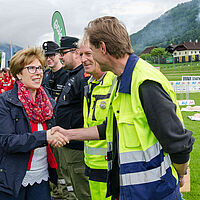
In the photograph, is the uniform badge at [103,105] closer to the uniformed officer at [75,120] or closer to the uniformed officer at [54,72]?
the uniformed officer at [75,120]

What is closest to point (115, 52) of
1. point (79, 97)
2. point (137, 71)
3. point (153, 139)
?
point (137, 71)

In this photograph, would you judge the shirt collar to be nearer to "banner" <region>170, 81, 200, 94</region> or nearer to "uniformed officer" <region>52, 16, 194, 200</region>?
"uniformed officer" <region>52, 16, 194, 200</region>

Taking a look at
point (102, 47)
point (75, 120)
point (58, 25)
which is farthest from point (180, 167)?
point (58, 25)

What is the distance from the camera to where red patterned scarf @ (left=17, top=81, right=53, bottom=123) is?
7.80ft

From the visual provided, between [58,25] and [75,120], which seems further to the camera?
[58,25]

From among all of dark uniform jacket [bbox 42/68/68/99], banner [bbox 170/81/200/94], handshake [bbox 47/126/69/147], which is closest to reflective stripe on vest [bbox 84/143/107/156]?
handshake [bbox 47/126/69/147]

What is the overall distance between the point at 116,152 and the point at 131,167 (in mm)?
331

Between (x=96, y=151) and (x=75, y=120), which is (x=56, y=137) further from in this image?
(x=75, y=120)

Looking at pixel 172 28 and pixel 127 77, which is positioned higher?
pixel 172 28

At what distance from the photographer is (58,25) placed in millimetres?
7379

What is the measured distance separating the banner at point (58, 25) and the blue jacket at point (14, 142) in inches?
206

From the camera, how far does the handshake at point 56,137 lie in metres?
2.33

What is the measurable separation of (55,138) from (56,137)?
0.02 metres

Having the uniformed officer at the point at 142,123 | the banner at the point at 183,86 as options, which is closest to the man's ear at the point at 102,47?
the uniformed officer at the point at 142,123
